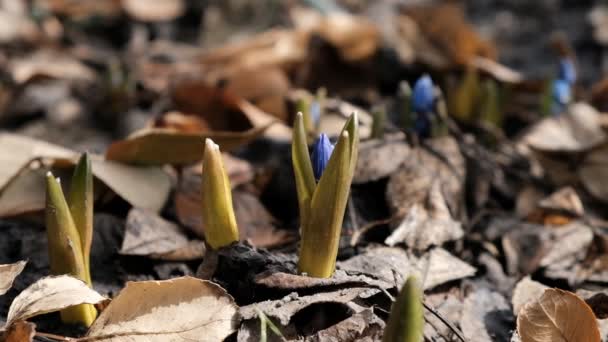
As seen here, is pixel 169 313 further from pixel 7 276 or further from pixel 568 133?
pixel 568 133

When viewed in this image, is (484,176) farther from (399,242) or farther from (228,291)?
(228,291)

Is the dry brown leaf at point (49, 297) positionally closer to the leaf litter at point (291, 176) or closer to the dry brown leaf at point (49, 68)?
the leaf litter at point (291, 176)

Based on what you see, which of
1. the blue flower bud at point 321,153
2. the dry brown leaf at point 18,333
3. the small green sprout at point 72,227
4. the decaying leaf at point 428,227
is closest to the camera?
the dry brown leaf at point 18,333

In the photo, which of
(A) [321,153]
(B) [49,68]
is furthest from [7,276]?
(B) [49,68]

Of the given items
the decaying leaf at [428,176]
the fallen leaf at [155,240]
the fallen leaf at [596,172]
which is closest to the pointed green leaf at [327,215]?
the fallen leaf at [155,240]

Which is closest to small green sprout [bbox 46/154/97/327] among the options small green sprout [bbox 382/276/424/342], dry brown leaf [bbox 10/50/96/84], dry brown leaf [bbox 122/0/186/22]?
small green sprout [bbox 382/276/424/342]

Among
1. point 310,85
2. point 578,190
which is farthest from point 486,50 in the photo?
point 578,190
